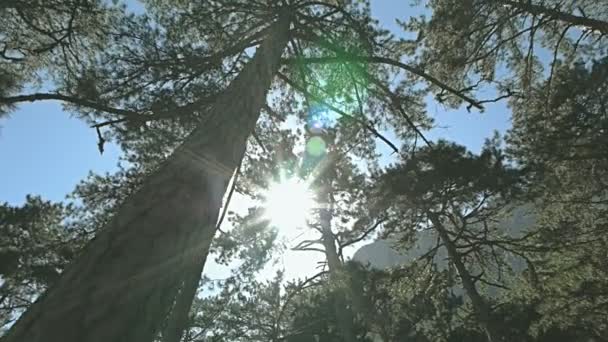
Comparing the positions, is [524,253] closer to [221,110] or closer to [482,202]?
[482,202]

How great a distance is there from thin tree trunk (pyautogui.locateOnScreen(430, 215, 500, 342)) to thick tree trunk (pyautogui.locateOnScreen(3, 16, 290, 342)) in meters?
9.59

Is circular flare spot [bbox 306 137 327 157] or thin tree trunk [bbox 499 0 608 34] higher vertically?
circular flare spot [bbox 306 137 327 157]

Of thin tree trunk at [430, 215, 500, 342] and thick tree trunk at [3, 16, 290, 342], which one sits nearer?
thick tree trunk at [3, 16, 290, 342]

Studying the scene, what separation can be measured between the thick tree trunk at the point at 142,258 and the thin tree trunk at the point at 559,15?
219 inches

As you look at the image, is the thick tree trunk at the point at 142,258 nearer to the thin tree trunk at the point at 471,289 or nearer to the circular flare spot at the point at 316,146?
the circular flare spot at the point at 316,146

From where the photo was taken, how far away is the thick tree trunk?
92cm

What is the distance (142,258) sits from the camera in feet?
3.89

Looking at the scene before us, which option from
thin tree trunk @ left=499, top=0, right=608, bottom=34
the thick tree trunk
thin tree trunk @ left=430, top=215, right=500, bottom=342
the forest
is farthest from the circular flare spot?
the thick tree trunk

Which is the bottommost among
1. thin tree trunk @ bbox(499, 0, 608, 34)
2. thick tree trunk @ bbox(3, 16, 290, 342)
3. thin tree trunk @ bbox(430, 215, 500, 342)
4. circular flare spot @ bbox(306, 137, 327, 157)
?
thick tree trunk @ bbox(3, 16, 290, 342)

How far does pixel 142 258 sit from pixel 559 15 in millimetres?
6792

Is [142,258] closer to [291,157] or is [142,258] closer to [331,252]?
[291,157]

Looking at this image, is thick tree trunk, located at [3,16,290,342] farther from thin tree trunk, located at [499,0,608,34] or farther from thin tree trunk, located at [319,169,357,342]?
thin tree trunk, located at [319,169,357,342]

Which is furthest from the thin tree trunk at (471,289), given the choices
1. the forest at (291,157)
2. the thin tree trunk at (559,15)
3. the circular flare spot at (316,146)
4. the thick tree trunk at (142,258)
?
the thick tree trunk at (142,258)

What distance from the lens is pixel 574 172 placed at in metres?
8.73
